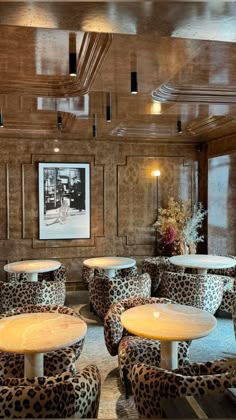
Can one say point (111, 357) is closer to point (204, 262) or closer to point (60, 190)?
point (204, 262)

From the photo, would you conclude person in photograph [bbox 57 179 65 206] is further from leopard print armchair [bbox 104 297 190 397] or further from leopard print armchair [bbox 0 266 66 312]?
leopard print armchair [bbox 104 297 190 397]

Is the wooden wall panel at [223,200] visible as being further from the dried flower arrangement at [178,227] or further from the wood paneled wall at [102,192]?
the wood paneled wall at [102,192]

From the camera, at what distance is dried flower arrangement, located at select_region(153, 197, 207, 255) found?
734 cm

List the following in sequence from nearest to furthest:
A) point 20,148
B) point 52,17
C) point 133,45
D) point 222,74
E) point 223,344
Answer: point 52,17, point 133,45, point 222,74, point 223,344, point 20,148

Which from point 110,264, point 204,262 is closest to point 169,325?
point 204,262

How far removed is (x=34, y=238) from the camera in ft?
23.7

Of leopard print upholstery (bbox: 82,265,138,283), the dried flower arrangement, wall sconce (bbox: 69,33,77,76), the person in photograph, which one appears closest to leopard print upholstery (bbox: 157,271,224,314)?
leopard print upholstery (bbox: 82,265,138,283)

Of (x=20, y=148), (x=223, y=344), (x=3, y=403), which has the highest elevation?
(x=20, y=148)

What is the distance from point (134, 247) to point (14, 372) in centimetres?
489

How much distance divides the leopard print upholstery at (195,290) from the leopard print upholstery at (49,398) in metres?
2.82

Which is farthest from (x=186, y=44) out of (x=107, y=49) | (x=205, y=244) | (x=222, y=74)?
(x=205, y=244)

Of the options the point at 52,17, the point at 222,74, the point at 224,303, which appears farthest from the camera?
the point at 224,303

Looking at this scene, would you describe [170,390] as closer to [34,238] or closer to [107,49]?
[107,49]

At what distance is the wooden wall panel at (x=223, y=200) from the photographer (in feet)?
24.5
